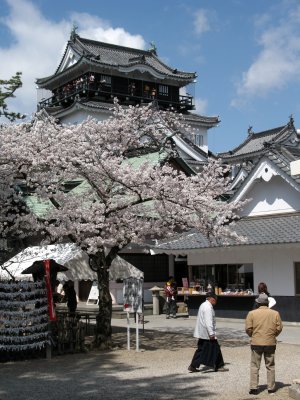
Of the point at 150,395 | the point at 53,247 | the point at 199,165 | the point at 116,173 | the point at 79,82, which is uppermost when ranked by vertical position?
the point at 79,82

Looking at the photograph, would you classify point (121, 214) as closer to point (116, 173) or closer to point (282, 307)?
point (116, 173)

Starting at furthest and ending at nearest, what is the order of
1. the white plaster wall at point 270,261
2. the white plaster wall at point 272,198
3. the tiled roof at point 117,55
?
1. the tiled roof at point 117,55
2. the white plaster wall at point 272,198
3. the white plaster wall at point 270,261


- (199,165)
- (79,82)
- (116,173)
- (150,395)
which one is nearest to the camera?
(150,395)

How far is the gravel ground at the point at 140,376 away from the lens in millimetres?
9462

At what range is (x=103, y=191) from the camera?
15078 mm

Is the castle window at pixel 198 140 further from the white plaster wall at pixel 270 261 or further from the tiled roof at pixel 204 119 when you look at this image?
the white plaster wall at pixel 270 261

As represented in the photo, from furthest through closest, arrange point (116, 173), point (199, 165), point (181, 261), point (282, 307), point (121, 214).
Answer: point (199, 165) → point (181, 261) → point (282, 307) → point (121, 214) → point (116, 173)

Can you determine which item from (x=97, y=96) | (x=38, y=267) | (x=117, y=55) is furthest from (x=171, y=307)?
(x=117, y=55)

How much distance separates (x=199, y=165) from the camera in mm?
45094

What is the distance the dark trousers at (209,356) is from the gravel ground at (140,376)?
217mm

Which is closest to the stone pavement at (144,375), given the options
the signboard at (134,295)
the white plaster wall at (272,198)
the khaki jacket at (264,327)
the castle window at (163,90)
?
the khaki jacket at (264,327)

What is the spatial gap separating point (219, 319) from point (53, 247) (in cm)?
875

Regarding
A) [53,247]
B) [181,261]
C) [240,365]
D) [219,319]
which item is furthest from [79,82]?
[240,365]

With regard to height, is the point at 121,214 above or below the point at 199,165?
below
